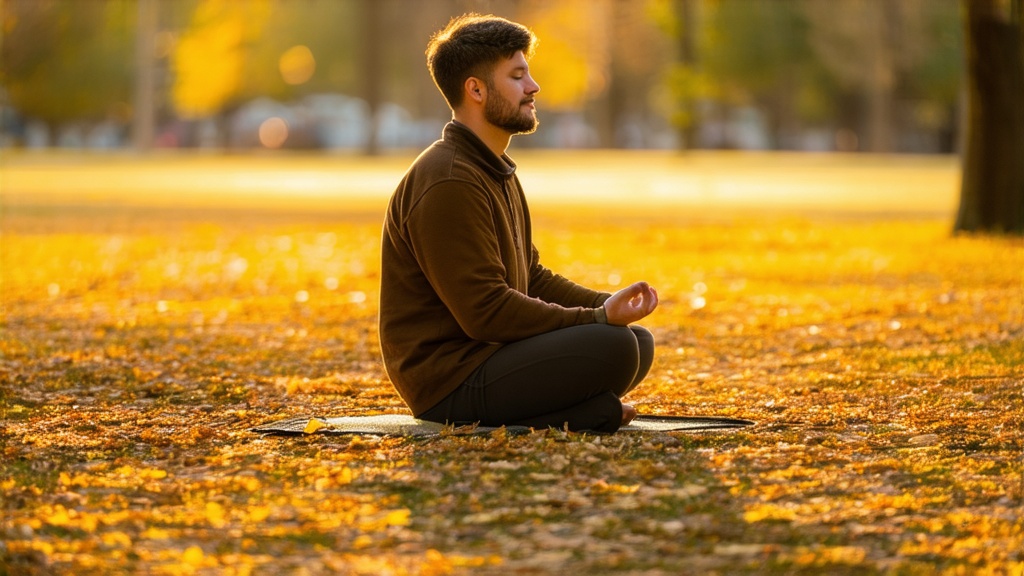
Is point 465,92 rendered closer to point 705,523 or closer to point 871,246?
point 705,523

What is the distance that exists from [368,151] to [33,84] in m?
A: 13.9

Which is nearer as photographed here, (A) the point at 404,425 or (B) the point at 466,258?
(B) the point at 466,258

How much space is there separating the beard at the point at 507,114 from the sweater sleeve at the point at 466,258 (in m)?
0.31

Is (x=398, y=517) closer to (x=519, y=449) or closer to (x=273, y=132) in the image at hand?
(x=519, y=449)

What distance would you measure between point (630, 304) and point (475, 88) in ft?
3.30

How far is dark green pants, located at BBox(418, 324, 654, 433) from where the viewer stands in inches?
253

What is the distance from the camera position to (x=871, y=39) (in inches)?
2441

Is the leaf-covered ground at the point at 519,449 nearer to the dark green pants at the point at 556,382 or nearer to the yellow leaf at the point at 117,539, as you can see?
the yellow leaf at the point at 117,539

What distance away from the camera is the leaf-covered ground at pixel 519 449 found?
490cm

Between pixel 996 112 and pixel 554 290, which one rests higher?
pixel 996 112

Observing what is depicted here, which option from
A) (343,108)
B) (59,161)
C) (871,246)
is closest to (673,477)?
(871,246)

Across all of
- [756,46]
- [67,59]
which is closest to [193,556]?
[67,59]

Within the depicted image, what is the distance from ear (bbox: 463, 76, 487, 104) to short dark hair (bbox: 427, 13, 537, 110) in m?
0.02

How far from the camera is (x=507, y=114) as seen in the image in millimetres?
6406
